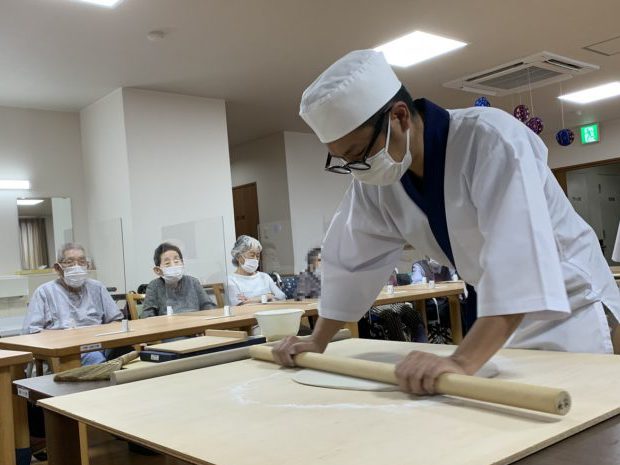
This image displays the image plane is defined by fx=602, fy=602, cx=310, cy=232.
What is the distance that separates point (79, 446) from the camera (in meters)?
1.17

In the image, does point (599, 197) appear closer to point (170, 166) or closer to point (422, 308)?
point (422, 308)

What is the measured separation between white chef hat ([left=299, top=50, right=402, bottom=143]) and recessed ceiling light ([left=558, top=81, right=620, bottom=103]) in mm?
6227

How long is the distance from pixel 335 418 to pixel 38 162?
5631 mm

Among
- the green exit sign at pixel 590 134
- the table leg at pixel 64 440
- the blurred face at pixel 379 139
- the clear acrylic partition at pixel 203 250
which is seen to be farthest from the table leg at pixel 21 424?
the green exit sign at pixel 590 134

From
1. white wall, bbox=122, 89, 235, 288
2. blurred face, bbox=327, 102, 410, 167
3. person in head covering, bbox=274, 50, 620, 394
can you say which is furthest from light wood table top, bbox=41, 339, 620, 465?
white wall, bbox=122, 89, 235, 288

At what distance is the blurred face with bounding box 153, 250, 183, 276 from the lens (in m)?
3.87

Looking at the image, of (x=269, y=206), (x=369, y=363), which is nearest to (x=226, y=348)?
(x=369, y=363)

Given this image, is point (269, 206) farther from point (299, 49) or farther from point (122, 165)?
point (299, 49)

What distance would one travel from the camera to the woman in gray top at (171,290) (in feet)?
12.7

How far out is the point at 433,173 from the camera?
1175mm

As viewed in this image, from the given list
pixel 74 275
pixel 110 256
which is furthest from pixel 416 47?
pixel 74 275

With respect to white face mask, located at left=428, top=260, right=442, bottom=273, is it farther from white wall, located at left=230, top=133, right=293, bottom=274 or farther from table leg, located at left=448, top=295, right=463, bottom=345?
white wall, located at left=230, top=133, right=293, bottom=274

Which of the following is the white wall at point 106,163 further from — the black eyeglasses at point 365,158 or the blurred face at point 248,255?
the black eyeglasses at point 365,158

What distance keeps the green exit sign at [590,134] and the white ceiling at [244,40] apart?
9.14 feet
